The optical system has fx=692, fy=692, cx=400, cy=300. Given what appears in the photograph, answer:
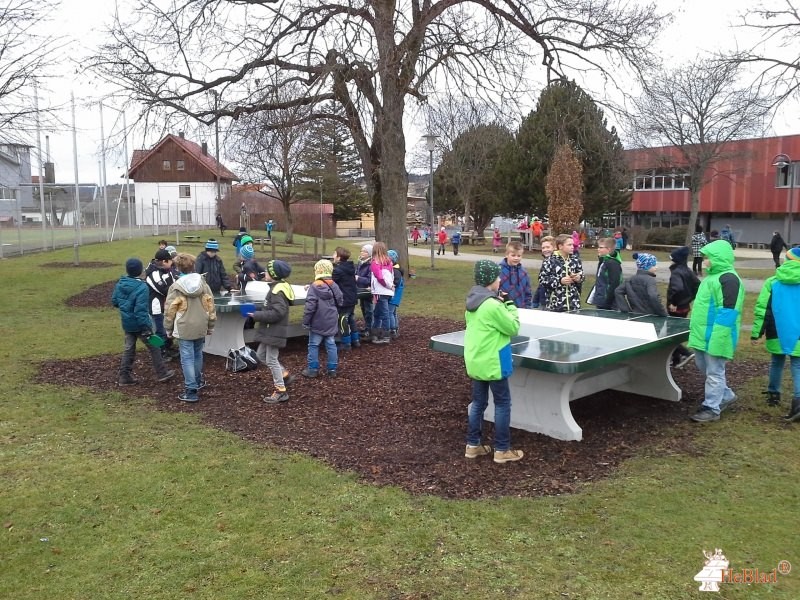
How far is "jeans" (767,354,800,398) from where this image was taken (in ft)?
21.6

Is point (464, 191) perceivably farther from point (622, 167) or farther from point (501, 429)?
point (501, 429)

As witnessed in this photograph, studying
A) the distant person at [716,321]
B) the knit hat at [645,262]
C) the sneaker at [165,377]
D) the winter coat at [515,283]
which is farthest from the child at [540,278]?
the sneaker at [165,377]

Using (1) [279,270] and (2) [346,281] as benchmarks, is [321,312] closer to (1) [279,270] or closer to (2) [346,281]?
(1) [279,270]

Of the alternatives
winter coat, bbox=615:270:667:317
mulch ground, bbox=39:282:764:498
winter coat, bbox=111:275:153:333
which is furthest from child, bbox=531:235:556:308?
winter coat, bbox=111:275:153:333

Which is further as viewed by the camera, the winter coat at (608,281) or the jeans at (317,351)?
the winter coat at (608,281)

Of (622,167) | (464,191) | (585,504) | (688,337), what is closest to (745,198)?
(622,167)

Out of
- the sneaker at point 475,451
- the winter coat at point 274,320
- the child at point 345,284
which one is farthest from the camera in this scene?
the child at point 345,284

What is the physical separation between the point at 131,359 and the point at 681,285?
6801 millimetres

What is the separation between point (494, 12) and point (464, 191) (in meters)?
33.8

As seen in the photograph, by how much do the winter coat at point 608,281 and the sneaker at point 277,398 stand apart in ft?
14.2

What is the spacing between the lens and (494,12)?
15188 mm

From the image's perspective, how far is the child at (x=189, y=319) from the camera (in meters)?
7.56

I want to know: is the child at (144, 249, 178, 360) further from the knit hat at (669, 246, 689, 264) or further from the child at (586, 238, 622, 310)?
the knit hat at (669, 246, 689, 264)

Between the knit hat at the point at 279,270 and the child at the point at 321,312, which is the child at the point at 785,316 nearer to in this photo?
the child at the point at 321,312
